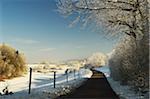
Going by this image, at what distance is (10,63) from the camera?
51.1m

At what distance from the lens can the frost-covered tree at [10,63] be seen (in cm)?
4744

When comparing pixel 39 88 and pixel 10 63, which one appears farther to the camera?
pixel 10 63

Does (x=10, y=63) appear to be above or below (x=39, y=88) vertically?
above

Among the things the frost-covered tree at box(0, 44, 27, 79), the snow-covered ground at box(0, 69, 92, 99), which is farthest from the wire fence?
the frost-covered tree at box(0, 44, 27, 79)

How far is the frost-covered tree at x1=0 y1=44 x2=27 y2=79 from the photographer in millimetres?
47438

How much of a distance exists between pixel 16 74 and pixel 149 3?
3567 centimetres

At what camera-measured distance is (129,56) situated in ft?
79.8

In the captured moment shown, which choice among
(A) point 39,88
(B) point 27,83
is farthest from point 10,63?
(A) point 39,88

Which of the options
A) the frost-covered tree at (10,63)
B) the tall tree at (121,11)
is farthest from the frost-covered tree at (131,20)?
the frost-covered tree at (10,63)

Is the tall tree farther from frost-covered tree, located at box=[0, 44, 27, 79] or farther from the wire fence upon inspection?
frost-covered tree, located at box=[0, 44, 27, 79]

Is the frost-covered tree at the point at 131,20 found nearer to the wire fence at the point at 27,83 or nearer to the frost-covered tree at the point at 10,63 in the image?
the wire fence at the point at 27,83

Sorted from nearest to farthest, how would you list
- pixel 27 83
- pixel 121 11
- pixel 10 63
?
pixel 121 11 → pixel 27 83 → pixel 10 63

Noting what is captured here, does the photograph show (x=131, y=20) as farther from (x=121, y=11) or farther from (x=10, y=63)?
(x=10, y=63)

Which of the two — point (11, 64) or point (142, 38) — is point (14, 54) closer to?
point (11, 64)
